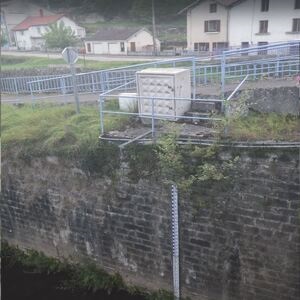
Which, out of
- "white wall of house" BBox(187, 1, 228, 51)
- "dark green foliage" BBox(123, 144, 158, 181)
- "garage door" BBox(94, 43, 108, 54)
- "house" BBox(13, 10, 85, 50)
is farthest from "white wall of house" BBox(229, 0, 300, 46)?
"house" BBox(13, 10, 85, 50)

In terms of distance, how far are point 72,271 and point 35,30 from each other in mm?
46770

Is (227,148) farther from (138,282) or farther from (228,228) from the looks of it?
(138,282)

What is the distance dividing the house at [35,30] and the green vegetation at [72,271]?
1677 inches

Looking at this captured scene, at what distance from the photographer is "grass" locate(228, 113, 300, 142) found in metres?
7.04

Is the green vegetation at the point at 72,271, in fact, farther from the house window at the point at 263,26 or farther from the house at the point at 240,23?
the house window at the point at 263,26

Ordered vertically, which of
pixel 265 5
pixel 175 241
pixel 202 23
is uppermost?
pixel 265 5

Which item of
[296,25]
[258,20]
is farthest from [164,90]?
[258,20]

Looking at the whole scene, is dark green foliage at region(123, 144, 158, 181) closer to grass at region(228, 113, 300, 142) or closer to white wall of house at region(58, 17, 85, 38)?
grass at region(228, 113, 300, 142)

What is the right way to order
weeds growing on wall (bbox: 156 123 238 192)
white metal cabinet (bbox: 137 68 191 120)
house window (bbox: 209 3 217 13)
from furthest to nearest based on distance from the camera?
house window (bbox: 209 3 217 13)
white metal cabinet (bbox: 137 68 191 120)
weeds growing on wall (bbox: 156 123 238 192)

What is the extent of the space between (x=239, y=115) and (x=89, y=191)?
366 cm

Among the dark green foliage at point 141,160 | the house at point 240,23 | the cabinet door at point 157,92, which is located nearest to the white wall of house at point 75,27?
the house at point 240,23

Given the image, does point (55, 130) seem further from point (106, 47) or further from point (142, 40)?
point (142, 40)

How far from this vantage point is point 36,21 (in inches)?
1993

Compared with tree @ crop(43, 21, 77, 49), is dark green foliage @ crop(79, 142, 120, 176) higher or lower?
lower
